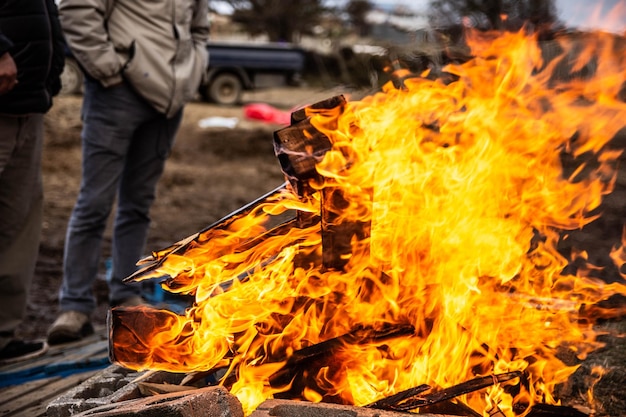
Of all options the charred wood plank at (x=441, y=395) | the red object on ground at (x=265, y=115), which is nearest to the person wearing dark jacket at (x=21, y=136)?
the charred wood plank at (x=441, y=395)

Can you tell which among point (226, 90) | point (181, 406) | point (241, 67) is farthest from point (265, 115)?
point (181, 406)

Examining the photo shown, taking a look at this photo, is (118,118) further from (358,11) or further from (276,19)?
(358,11)

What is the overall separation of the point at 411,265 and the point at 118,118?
2.14 meters

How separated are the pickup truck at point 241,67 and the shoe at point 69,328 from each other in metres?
15.0

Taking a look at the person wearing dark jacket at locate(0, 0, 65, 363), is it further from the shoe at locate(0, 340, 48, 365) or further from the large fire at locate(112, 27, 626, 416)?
the large fire at locate(112, 27, 626, 416)

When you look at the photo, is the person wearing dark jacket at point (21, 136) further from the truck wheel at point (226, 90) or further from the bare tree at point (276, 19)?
the bare tree at point (276, 19)

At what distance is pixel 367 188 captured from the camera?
9.84ft

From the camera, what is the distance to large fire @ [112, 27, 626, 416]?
9.34 ft

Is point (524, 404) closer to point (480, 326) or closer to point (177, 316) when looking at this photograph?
point (480, 326)

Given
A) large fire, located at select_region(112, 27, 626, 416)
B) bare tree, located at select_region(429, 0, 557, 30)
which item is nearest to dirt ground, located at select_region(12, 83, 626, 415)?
large fire, located at select_region(112, 27, 626, 416)

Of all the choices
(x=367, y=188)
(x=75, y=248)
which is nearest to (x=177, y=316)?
(x=367, y=188)

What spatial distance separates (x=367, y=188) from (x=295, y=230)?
320mm

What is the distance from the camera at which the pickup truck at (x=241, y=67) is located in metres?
19.7

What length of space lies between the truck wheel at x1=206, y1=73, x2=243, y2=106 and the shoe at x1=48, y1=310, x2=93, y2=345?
625 inches
